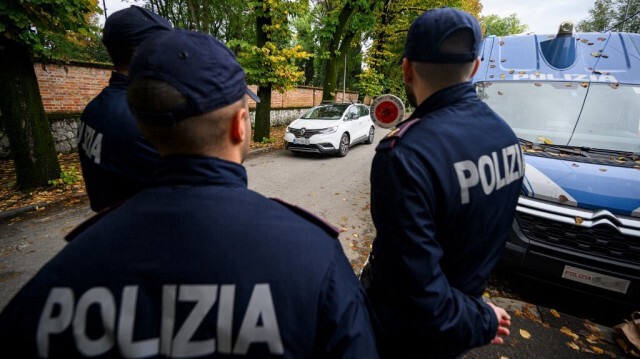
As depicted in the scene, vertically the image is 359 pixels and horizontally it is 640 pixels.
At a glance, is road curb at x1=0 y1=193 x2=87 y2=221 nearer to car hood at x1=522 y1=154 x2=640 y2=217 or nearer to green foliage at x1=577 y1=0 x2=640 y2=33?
car hood at x1=522 y1=154 x2=640 y2=217

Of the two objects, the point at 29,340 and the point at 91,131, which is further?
the point at 91,131

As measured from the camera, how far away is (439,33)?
1.21 m

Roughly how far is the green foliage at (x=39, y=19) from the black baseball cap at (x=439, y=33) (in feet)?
20.4

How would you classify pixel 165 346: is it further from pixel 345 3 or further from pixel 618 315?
pixel 345 3

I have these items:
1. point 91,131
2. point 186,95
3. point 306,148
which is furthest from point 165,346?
point 306,148

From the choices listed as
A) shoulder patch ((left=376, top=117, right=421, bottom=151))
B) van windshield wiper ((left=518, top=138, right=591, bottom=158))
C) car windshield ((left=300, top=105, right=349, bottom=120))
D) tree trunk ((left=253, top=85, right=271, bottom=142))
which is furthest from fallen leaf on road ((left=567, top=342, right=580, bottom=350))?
tree trunk ((left=253, top=85, right=271, bottom=142))

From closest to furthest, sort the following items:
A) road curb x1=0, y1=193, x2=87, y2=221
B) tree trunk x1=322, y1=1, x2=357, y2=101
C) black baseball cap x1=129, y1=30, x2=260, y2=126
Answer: black baseball cap x1=129, y1=30, x2=260, y2=126, road curb x1=0, y1=193, x2=87, y2=221, tree trunk x1=322, y1=1, x2=357, y2=101

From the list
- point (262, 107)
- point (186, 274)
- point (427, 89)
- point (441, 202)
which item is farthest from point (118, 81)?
point (262, 107)

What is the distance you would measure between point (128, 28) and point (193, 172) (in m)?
1.38

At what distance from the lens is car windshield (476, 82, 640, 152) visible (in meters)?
3.25

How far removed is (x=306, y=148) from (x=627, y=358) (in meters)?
7.89

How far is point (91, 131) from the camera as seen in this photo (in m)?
1.67

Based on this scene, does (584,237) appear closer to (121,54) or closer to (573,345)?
(573,345)

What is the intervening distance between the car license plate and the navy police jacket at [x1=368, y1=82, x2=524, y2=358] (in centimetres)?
205
